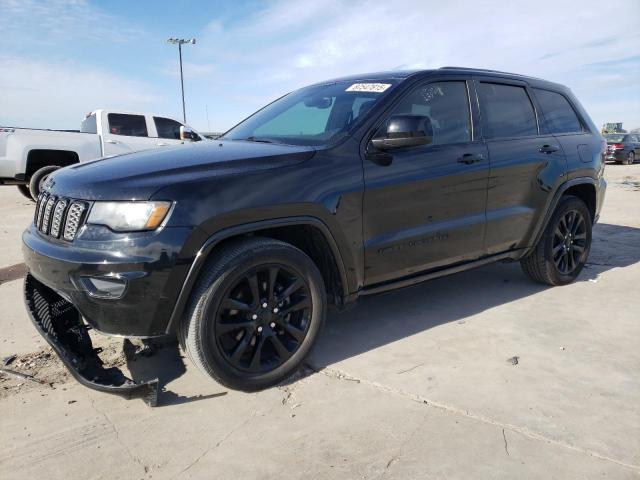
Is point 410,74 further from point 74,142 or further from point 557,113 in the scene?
point 74,142

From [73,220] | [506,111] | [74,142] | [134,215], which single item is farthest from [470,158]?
[74,142]

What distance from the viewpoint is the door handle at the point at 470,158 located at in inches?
141

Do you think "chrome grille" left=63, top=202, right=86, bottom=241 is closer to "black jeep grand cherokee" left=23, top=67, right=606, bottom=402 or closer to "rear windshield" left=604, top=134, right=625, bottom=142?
"black jeep grand cherokee" left=23, top=67, right=606, bottom=402

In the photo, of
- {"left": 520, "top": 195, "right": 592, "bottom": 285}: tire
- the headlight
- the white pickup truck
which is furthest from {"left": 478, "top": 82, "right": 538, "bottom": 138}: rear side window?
the white pickup truck

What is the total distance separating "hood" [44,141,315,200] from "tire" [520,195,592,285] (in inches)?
98.8

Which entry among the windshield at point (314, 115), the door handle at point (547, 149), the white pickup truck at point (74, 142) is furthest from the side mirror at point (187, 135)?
the door handle at point (547, 149)

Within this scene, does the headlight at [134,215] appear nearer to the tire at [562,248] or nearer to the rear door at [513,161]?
A: the rear door at [513,161]

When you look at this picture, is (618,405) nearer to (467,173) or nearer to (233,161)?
(467,173)

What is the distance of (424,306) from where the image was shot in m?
4.11

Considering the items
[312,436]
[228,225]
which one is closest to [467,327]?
[312,436]

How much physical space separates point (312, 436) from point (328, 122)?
1.99 m

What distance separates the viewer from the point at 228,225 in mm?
2562

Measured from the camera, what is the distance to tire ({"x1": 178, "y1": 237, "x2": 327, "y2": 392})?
2.56 m

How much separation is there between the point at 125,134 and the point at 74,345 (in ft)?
30.1
